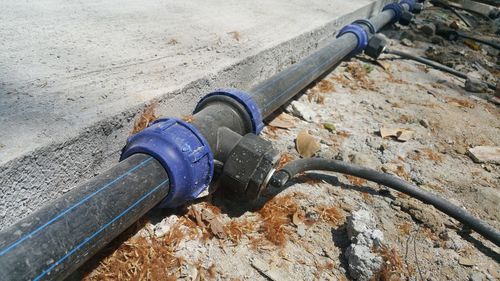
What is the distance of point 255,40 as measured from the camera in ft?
9.54

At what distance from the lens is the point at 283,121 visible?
109 inches

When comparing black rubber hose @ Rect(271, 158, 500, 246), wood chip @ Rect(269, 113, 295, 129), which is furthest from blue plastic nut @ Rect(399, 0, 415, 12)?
black rubber hose @ Rect(271, 158, 500, 246)

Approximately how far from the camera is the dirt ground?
162cm

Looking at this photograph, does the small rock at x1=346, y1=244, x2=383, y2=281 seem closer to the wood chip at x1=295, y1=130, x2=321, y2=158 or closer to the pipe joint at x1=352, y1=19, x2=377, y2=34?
the wood chip at x1=295, y1=130, x2=321, y2=158

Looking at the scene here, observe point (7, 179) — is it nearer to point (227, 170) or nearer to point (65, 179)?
point (65, 179)

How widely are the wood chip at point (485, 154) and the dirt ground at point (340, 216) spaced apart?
4cm

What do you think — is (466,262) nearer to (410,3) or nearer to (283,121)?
(283,121)

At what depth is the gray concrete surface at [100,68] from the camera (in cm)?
148

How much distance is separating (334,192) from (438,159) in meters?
0.96

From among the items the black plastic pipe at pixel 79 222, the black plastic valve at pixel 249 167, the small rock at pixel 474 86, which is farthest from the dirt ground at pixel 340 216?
the small rock at pixel 474 86

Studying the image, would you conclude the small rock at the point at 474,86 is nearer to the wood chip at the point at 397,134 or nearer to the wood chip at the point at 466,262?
the wood chip at the point at 397,134

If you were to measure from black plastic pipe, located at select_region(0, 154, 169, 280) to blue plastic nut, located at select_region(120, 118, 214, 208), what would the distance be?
4cm

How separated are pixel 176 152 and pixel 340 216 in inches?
36.6

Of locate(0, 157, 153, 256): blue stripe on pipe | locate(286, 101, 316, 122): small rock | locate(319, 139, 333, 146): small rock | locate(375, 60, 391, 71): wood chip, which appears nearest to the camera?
locate(0, 157, 153, 256): blue stripe on pipe
